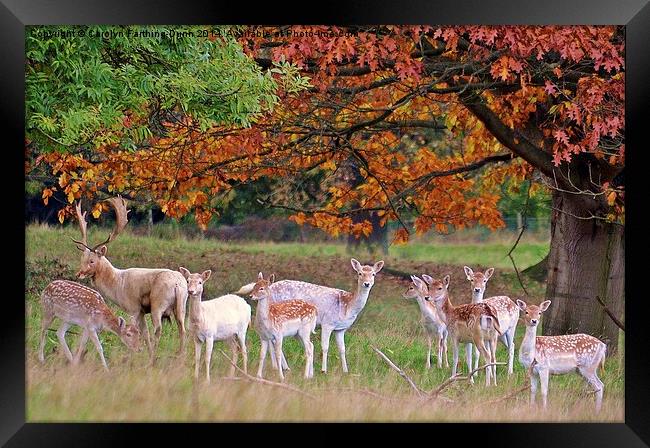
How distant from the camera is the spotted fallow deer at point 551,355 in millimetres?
11125

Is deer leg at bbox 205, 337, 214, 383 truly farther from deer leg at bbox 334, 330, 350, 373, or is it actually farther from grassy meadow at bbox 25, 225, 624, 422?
deer leg at bbox 334, 330, 350, 373

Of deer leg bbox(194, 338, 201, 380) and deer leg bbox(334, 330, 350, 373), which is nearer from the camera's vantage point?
deer leg bbox(194, 338, 201, 380)

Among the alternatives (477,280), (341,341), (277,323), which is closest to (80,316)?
(277,323)

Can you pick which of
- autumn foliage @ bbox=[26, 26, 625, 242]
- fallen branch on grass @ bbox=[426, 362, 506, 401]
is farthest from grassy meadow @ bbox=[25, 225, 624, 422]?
autumn foliage @ bbox=[26, 26, 625, 242]

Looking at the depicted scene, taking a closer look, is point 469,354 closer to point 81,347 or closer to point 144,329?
point 144,329

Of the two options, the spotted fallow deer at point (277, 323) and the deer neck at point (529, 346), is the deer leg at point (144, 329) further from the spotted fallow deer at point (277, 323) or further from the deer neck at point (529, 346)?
the deer neck at point (529, 346)

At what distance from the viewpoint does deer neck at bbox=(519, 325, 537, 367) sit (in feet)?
36.5

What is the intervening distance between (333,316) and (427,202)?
4.58ft

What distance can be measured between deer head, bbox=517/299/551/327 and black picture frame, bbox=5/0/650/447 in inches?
30.9

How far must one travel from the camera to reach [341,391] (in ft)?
36.7

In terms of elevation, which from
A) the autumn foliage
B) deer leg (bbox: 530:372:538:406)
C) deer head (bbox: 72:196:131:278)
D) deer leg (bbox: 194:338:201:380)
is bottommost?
deer leg (bbox: 530:372:538:406)

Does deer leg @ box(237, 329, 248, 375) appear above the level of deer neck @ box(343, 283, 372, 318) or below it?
below
